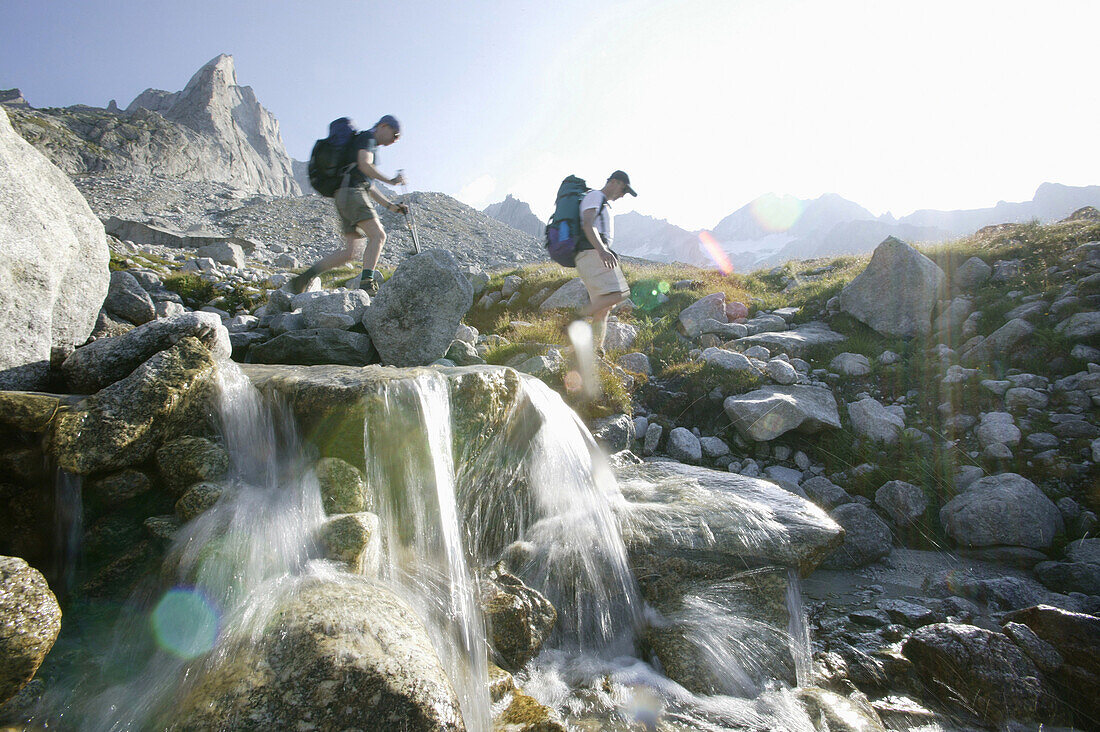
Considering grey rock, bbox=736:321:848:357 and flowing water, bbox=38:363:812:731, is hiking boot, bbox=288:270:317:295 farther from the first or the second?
grey rock, bbox=736:321:848:357

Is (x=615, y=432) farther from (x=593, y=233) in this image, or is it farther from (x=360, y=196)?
(x=360, y=196)

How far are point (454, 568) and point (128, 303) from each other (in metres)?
6.44

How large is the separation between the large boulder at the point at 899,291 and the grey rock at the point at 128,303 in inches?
472

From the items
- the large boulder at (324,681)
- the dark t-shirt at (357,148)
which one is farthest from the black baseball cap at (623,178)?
the large boulder at (324,681)

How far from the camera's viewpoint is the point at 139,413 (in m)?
3.09

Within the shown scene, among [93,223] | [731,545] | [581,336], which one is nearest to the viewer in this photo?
[731,545]

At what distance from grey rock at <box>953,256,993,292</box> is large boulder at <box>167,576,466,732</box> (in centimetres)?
1105

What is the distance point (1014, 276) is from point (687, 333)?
19.0 ft

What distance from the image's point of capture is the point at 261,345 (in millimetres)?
6621

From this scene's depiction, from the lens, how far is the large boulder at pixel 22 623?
189cm

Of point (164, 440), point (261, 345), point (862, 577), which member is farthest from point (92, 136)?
point (862, 577)

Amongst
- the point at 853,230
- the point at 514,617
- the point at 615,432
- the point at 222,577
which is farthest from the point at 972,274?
the point at 853,230

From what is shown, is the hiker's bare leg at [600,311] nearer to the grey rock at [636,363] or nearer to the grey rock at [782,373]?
the grey rock at [636,363]

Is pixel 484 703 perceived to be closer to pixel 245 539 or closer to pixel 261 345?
pixel 245 539
